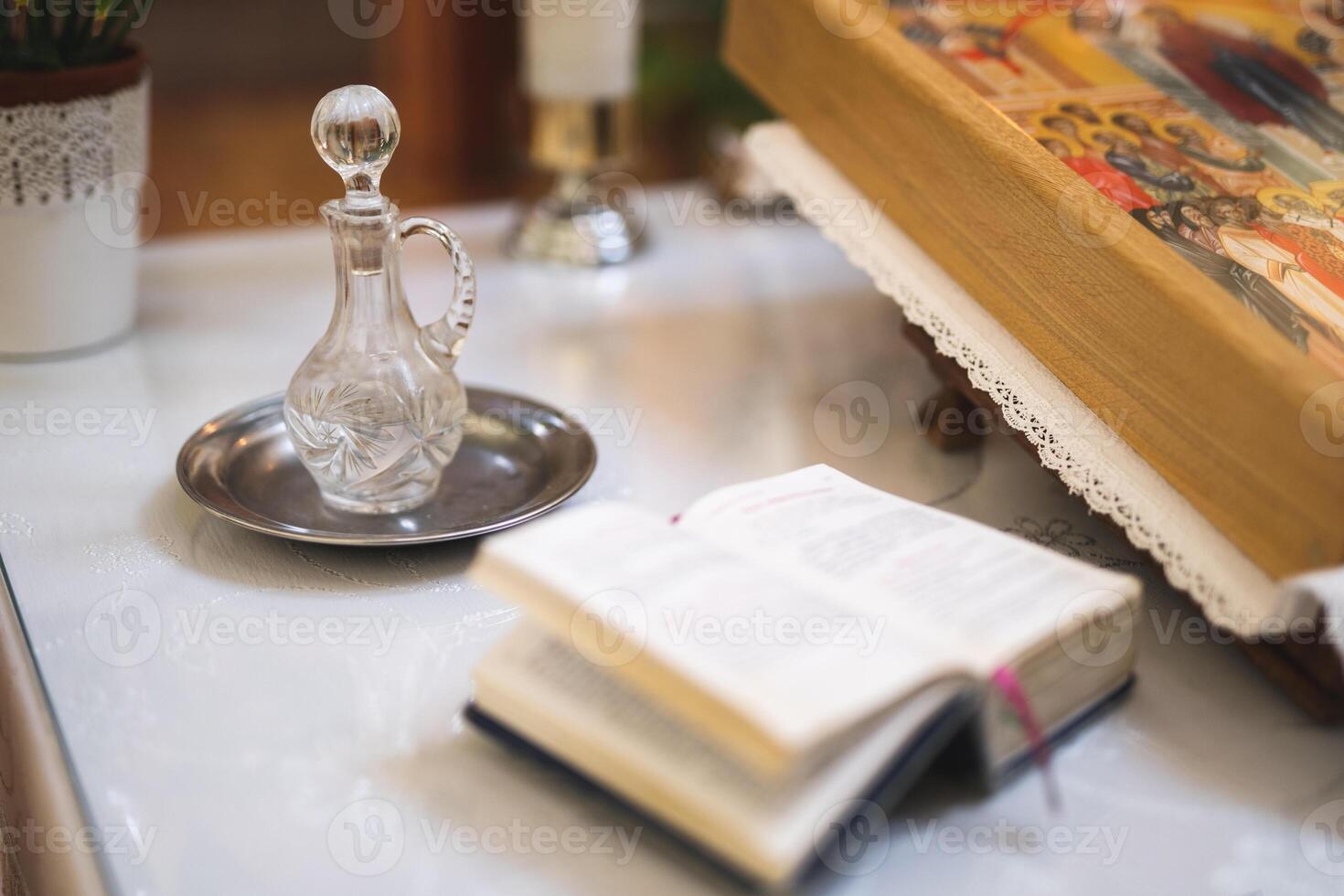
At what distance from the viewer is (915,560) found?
2.01 ft

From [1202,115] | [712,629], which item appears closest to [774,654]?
[712,629]

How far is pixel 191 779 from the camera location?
59cm

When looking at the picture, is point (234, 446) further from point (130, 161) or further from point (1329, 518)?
point (1329, 518)

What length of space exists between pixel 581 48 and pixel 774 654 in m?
0.84

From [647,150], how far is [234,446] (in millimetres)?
1954

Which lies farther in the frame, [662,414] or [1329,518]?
[662,414]

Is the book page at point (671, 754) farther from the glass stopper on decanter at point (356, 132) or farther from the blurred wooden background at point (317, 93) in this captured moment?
the blurred wooden background at point (317, 93)

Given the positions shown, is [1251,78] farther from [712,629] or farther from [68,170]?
[68,170]

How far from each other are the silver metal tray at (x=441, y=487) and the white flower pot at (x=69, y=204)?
234 mm

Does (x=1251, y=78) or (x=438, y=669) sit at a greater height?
(x=1251, y=78)

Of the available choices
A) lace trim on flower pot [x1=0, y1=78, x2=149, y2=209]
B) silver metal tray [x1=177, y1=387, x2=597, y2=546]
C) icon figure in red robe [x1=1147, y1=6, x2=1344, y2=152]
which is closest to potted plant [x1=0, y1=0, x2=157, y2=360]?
lace trim on flower pot [x1=0, y1=78, x2=149, y2=209]

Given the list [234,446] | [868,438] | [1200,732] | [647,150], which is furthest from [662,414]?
[647,150]

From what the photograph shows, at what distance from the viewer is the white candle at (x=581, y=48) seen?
1219mm

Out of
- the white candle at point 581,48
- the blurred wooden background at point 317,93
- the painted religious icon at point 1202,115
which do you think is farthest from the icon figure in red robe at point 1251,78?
the blurred wooden background at point 317,93
